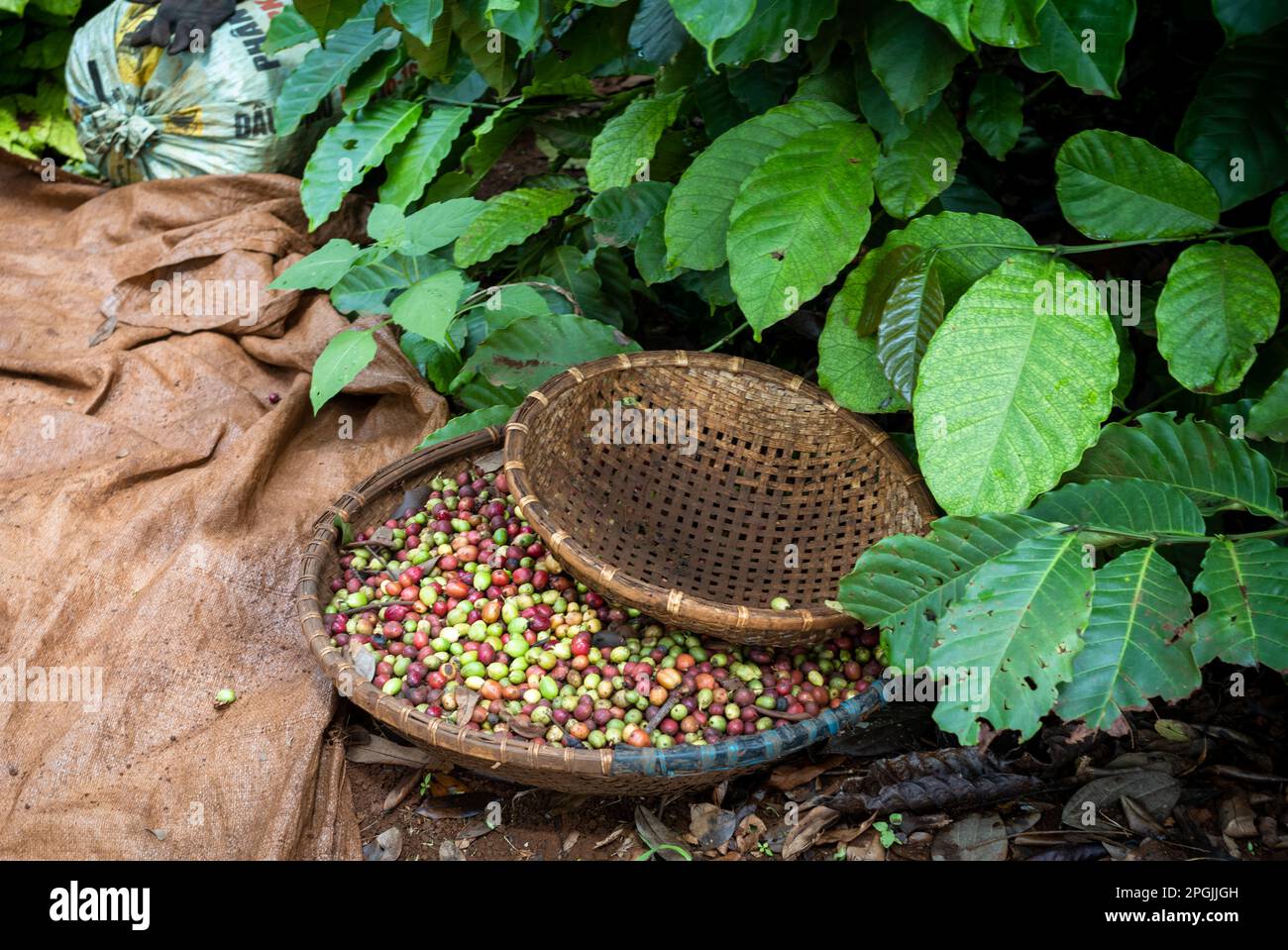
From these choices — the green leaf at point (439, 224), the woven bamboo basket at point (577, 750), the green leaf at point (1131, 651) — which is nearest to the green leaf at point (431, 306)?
the green leaf at point (439, 224)

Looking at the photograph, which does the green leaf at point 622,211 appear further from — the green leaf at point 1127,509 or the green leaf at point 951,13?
the green leaf at point 1127,509

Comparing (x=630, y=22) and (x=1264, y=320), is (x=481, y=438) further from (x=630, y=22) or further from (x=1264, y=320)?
(x=1264, y=320)

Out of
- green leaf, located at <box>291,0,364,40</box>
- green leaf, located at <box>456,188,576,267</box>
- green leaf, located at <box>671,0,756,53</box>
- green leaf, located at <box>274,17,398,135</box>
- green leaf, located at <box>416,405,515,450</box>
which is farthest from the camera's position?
green leaf, located at <box>274,17,398,135</box>

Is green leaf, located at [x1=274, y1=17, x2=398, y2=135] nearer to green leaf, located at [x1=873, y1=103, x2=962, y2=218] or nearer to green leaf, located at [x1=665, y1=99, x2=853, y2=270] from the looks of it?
green leaf, located at [x1=665, y1=99, x2=853, y2=270]

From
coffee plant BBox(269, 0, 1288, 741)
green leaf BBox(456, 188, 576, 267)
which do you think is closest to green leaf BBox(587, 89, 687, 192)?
coffee plant BBox(269, 0, 1288, 741)

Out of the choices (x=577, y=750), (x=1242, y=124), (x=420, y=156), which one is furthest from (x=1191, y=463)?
(x=420, y=156)

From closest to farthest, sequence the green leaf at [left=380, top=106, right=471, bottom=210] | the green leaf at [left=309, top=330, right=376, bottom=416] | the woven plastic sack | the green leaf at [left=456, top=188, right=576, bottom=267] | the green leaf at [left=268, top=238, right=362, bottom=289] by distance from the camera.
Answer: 1. the green leaf at [left=309, top=330, right=376, bottom=416]
2. the green leaf at [left=268, top=238, right=362, bottom=289]
3. the green leaf at [left=456, top=188, right=576, bottom=267]
4. the green leaf at [left=380, top=106, right=471, bottom=210]
5. the woven plastic sack

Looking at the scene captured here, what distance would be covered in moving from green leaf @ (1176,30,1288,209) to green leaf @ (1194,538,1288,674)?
68 centimetres

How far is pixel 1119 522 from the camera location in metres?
1.74

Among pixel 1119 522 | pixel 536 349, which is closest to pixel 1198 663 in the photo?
pixel 1119 522

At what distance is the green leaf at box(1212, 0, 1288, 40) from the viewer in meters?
1.75

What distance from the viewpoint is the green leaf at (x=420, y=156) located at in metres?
2.84

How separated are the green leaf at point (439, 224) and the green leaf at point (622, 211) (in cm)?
27

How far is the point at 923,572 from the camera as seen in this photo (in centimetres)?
174
